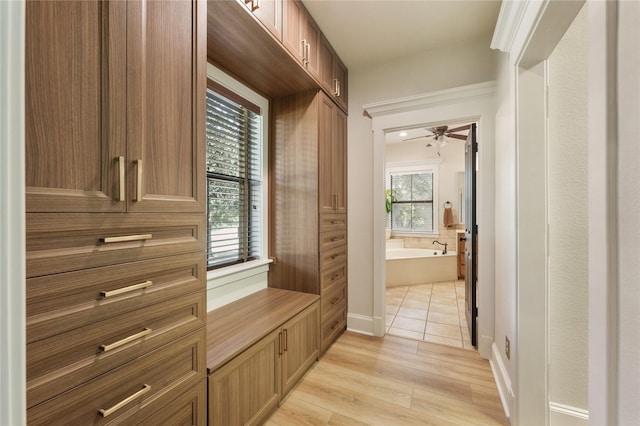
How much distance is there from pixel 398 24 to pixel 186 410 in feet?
9.29

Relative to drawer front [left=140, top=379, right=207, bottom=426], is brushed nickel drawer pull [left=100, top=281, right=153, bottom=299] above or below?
above

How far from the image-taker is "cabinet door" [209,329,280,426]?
1264 mm

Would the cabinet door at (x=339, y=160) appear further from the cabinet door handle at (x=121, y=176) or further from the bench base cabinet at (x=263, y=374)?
the cabinet door handle at (x=121, y=176)

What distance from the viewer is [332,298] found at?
2523 millimetres

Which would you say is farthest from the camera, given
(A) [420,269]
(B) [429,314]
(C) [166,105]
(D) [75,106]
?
(A) [420,269]

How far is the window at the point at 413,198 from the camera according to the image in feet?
19.2

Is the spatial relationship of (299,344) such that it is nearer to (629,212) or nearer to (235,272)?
(235,272)

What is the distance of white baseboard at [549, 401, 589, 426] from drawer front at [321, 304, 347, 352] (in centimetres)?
152

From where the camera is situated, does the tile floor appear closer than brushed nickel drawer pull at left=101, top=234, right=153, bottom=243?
No

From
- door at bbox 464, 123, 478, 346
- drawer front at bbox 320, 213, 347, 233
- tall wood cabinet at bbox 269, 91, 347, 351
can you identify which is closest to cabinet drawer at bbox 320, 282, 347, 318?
tall wood cabinet at bbox 269, 91, 347, 351

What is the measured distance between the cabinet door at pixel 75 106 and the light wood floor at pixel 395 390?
159cm

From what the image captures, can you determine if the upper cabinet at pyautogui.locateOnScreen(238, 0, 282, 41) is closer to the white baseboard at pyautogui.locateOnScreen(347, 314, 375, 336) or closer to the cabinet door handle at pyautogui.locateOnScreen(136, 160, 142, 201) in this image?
the cabinet door handle at pyautogui.locateOnScreen(136, 160, 142, 201)

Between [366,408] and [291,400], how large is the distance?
19.3 inches

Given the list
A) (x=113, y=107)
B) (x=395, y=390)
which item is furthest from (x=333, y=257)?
(x=113, y=107)
